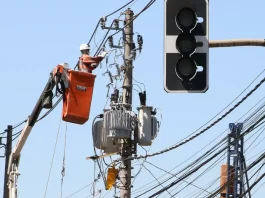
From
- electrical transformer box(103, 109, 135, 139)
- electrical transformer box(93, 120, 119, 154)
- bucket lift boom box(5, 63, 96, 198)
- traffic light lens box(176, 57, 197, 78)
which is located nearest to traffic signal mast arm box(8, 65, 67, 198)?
bucket lift boom box(5, 63, 96, 198)

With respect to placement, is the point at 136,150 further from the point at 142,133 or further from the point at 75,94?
the point at 75,94

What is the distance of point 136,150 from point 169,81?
15.9m

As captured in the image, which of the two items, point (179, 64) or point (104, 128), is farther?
point (104, 128)

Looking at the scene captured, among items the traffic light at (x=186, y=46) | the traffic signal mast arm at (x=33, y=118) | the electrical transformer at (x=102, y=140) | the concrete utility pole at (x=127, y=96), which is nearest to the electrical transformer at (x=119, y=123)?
the electrical transformer at (x=102, y=140)

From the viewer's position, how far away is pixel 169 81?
1398cm

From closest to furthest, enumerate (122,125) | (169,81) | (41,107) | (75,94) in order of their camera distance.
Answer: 1. (169,81)
2. (75,94)
3. (41,107)
4. (122,125)

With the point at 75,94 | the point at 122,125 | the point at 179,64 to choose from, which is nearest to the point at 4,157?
the point at 122,125

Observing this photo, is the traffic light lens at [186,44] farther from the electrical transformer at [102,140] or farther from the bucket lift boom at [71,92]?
the electrical transformer at [102,140]

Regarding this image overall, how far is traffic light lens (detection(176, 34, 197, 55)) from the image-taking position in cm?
1405

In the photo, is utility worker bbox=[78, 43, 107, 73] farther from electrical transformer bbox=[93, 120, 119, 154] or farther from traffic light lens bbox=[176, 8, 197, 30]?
electrical transformer bbox=[93, 120, 119, 154]

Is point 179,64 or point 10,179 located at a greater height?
point 179,64

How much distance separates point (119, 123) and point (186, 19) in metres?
15.5

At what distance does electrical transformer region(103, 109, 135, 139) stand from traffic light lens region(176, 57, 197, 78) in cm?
1537

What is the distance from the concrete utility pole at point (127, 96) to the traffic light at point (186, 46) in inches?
605
